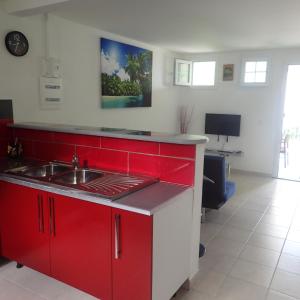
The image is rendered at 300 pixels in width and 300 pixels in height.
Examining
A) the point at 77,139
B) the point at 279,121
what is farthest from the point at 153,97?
the point at 77,139

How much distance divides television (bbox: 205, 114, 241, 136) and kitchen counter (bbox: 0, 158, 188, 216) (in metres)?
4.00

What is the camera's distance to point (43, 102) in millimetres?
3330

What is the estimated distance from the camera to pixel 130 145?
7.30 ft

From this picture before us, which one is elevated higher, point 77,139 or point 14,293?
point 77,139

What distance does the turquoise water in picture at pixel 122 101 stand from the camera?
13.9 ft

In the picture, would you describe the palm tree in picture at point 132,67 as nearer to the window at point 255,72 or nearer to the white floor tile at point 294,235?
the window at point 255,72

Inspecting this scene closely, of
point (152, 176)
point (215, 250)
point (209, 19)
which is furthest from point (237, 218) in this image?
point (209, 19)

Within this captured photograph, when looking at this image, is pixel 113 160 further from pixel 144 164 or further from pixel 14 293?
pixel 14 293

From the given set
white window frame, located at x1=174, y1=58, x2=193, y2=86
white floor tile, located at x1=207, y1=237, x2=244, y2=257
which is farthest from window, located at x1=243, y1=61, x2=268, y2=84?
white floor tile, located at x1=207, y1=237, x2=244, y2=257

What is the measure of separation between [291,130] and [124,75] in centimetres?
449

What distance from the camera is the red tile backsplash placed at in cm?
205

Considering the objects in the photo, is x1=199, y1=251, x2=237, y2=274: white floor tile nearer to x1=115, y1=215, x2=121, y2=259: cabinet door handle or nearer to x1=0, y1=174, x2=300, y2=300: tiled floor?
x1=0, y1=174, x2=300, y2=300: tiled floor

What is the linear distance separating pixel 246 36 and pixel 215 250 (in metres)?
3.07

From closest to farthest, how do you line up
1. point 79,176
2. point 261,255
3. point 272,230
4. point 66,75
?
point 79,176
point 261,255
point 272,230
point 66,75
